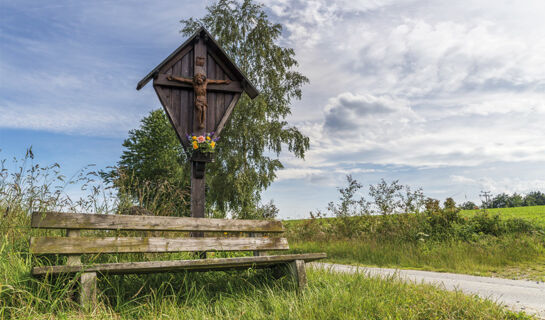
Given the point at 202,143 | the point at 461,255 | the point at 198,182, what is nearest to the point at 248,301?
the point at 198,182

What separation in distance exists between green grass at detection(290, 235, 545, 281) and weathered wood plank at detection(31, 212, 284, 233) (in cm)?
343

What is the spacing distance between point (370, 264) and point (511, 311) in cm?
377

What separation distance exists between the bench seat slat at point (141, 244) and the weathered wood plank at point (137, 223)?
0.12 metres

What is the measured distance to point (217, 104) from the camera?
5.77m

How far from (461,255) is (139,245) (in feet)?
18.3

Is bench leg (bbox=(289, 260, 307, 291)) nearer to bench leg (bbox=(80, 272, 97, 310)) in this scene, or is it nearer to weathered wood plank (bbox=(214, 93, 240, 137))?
bench leg (bbox=(80, 272, 97, 310))

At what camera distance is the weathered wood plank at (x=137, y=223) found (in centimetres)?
320

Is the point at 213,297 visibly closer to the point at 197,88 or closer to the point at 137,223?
the point at 137,223

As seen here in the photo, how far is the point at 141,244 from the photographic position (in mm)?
3461

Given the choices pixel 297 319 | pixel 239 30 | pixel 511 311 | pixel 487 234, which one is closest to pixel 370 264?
pixel 487 234

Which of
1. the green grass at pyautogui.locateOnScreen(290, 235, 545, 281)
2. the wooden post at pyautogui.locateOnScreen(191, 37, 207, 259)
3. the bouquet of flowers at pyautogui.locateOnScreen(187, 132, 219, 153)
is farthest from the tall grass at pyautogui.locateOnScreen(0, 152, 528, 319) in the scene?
the green grass at pyautogui.locateOnScreen(290, 235, 545, 281)

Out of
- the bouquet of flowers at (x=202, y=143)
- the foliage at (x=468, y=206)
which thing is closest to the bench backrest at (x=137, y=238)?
the bouquet of flowers at (x=202, y=143)

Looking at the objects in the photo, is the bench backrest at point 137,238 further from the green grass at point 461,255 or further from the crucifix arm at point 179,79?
the green grass at point 461,255

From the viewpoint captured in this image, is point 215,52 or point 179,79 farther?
point 215,52
